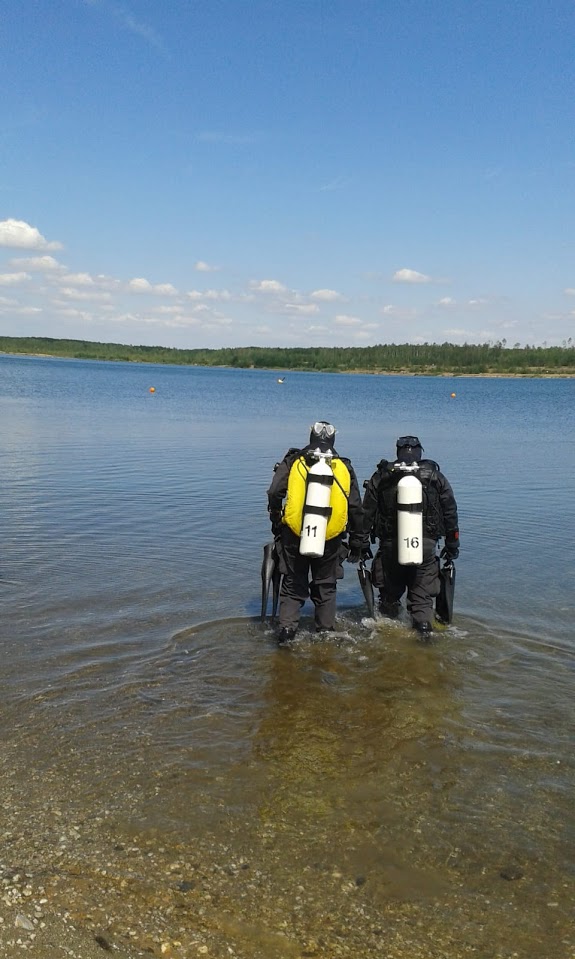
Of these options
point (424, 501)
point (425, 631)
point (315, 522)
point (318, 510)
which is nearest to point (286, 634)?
point (315, 522)

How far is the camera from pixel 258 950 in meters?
3.69

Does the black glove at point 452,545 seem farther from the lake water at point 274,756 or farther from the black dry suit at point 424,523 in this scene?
the lake water at point 274,756

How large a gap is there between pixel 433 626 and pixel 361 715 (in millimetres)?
2571

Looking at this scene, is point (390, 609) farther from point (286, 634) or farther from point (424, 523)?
point (286, 634)

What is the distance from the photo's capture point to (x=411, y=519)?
7.79m

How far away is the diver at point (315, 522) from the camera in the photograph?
7516 mm

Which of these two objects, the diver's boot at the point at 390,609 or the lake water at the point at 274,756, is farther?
the diver's boot at the point at 390,609

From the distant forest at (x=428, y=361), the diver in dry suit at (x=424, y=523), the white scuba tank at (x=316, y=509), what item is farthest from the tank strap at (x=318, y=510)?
the distant forest at (x=428, y=361)

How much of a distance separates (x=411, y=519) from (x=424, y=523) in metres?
0.30

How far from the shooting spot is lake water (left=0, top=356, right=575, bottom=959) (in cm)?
397

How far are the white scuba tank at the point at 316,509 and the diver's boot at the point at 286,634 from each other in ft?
3.06

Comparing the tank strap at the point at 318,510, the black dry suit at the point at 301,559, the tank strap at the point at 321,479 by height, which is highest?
the tank strap at the point at 321,479

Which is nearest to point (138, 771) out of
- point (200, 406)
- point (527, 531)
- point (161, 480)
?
point (527, 531)

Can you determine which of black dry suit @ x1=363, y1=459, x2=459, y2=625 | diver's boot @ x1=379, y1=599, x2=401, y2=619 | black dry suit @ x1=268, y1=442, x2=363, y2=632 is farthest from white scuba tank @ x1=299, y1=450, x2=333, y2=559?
diver's boot @ x1=379, y1=599, x2=401, y2=619
